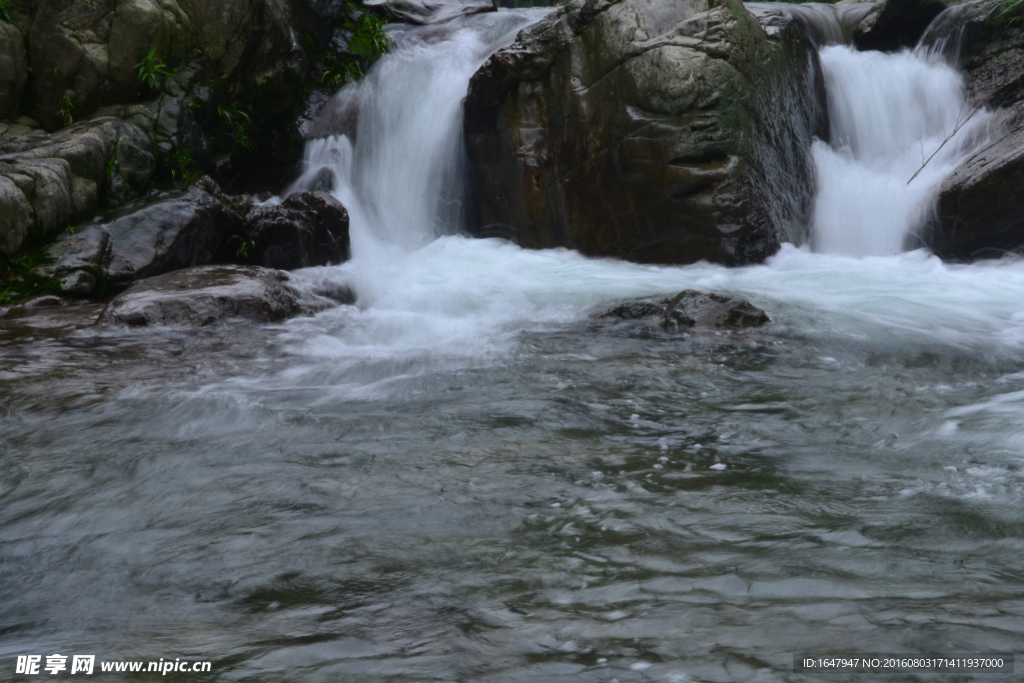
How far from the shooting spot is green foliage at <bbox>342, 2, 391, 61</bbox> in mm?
11406

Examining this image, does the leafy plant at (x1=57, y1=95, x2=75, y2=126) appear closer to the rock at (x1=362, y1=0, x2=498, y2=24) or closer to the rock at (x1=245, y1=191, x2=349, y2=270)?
the rock at (x1=245, y1=191, x2=349, y2=270)

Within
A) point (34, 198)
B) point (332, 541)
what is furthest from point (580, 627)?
point (34, 198)

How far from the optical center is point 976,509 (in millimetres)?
2854

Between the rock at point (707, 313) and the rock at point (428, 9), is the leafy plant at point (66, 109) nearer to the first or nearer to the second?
the rock at point (428, 9)

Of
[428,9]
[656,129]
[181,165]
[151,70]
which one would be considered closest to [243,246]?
[181,165]

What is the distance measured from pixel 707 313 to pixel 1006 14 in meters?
6.09

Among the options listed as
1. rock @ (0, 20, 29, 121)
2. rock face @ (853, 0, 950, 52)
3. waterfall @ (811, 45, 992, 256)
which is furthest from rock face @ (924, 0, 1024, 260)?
rock @ (0, 20, 29, 121)

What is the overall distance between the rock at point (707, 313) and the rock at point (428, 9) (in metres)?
8.13

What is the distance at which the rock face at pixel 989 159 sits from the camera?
8047 mm

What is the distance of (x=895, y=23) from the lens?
34.6 feet

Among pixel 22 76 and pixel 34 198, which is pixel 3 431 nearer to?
pixel 34 198

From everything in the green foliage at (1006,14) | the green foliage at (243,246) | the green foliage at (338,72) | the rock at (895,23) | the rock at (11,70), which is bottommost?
the green foliage at (243,246)

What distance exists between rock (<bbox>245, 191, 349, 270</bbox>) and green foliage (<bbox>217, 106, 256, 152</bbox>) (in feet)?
5.79

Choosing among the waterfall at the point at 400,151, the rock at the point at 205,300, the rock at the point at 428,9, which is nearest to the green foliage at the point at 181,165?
the waterfall at the point at 400,151
